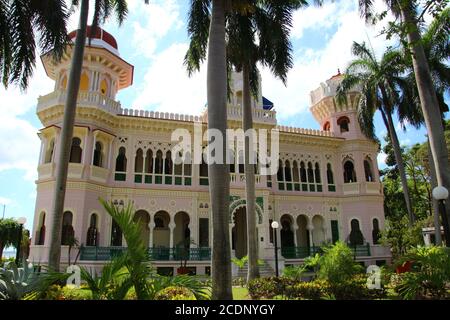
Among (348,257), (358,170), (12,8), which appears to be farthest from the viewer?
(358,170)

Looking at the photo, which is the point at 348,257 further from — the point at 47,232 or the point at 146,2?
the point at 47,232

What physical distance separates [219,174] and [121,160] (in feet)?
49.4

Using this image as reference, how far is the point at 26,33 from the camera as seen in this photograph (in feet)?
40.7

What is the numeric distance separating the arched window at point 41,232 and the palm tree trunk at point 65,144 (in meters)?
9.15

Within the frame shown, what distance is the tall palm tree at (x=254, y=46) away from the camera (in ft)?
45.0

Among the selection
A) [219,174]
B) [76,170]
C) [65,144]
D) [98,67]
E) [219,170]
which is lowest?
[219,174]

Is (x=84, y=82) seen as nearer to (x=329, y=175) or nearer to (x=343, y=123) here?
(x=329, y=175)

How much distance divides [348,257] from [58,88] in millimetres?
19533

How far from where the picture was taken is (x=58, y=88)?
21906mm

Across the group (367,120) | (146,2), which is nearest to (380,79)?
(367,120)

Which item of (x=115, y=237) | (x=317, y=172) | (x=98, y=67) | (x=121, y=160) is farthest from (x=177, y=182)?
(x=317, y=172)

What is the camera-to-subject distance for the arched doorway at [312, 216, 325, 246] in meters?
26.1

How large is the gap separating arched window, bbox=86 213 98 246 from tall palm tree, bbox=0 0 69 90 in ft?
31.7

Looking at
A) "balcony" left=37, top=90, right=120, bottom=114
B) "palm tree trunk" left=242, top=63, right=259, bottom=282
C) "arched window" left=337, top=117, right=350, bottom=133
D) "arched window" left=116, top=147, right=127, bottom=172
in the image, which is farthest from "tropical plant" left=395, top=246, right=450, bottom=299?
"arched window" left=337, top=117, right=350, bottom=133
